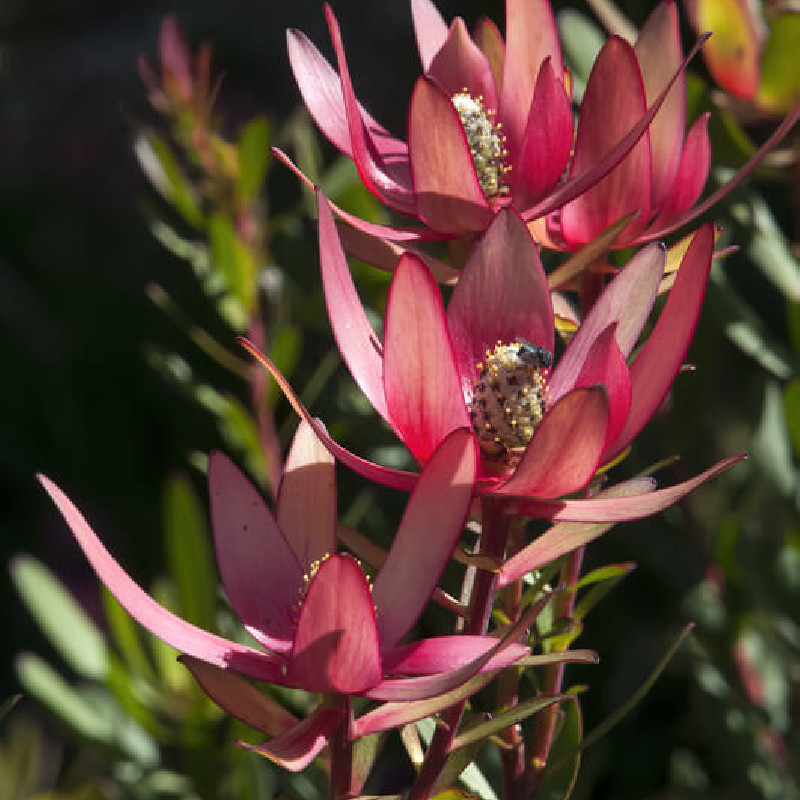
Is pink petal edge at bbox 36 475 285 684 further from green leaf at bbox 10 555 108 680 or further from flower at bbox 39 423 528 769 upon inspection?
green leaf at bbox 10 555 108 680

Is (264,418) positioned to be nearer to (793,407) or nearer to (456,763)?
(793,407)

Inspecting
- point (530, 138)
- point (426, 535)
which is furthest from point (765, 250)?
point (426, 535)

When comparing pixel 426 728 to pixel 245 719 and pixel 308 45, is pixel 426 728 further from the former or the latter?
pixel 308 45

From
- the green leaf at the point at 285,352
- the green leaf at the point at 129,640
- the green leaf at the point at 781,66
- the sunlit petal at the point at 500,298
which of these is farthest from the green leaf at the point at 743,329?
the green leaf at the point at 129,640

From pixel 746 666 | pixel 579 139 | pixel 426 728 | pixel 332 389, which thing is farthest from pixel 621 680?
pixel 579 139

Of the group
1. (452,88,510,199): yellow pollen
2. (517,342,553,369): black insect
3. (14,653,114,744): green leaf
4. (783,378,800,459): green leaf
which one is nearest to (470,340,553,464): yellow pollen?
(517,342,553,369): black insect
